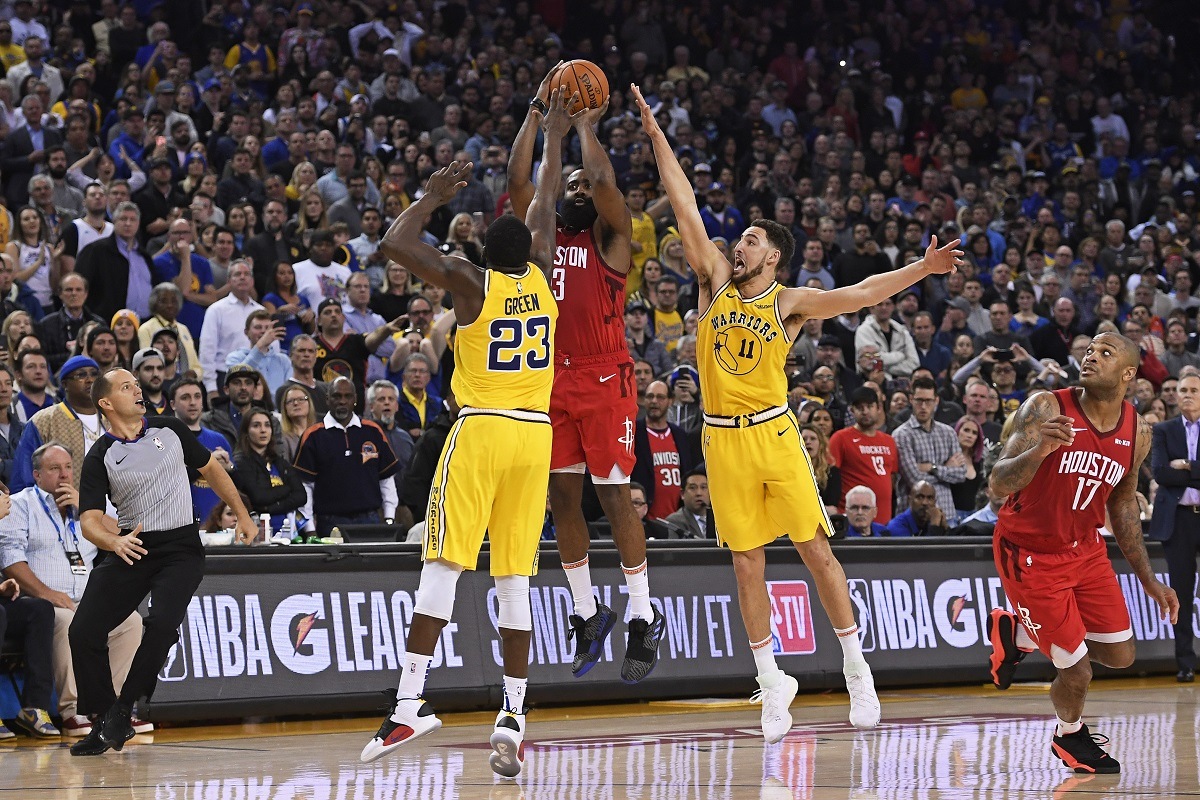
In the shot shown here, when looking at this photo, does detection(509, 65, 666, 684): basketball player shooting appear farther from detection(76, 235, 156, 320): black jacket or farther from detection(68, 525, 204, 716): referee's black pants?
detection(76, 235, 156, 320): black jacket

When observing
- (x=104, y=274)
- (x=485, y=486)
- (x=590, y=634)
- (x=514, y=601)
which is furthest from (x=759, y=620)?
(x=104, y=274)

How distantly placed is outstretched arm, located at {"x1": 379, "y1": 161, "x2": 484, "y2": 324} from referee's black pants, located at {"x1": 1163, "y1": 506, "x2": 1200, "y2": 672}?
27.3 ft

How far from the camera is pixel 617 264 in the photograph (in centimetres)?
915

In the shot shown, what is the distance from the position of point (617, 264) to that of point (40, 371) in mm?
5196

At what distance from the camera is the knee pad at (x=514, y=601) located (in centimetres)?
820

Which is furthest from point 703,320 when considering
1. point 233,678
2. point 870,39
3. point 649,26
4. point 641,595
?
point 870,39

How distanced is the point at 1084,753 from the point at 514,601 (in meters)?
3.07

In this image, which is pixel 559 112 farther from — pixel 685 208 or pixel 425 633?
pixel 425 633

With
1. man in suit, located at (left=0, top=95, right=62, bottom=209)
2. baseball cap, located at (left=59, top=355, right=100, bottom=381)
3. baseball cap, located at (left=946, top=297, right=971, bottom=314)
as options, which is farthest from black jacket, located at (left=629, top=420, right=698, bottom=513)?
man in suit, located at (left=0, top=95, right=62, bottom=209)

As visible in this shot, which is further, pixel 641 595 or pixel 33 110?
pixel 33 110

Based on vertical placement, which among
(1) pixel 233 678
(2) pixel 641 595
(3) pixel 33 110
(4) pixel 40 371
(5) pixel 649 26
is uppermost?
(5) pixel 649 26

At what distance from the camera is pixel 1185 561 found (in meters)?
14.0

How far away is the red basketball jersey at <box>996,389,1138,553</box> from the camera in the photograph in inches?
337

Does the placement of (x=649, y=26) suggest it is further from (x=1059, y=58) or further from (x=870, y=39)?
(x=1059, y=58)
